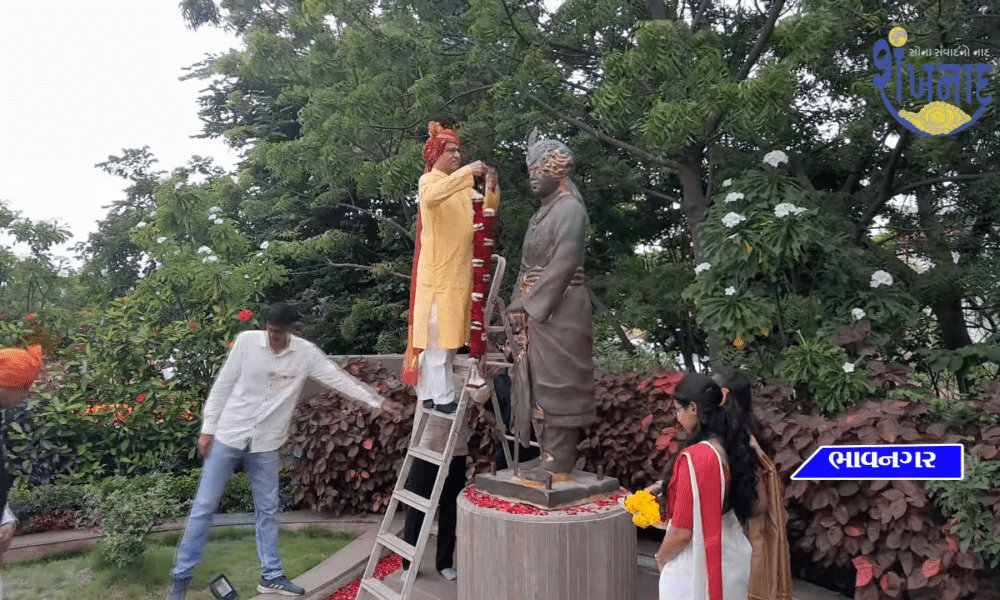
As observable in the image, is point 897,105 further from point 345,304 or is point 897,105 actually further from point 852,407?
point 345,304

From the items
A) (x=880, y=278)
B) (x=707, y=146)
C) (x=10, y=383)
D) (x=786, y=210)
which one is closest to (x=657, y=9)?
(x=707, y=146)

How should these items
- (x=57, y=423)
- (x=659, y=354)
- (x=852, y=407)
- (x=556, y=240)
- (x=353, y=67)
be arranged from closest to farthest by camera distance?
(x=556, y=240), (x=852, y=407), (x=57, y=423), (x=353, y=67), (x=659, y=354)

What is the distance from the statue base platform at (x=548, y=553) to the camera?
12.4 feet

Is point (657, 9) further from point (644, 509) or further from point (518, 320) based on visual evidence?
point (644, 509)

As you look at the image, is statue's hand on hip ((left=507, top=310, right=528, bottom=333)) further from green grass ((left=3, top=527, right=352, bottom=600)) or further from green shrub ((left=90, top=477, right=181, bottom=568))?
green shrub ((left=90, top=477, right=181, bottom=568))

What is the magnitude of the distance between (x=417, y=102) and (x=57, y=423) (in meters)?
4.38

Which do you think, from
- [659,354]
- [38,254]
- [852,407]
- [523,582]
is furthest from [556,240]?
[38,254]

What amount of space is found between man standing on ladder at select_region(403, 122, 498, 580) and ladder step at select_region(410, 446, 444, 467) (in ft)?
0.49

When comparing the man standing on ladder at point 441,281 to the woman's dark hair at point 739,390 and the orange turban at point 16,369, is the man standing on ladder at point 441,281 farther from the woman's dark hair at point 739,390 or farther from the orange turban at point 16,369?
the orange turban at point 16,369

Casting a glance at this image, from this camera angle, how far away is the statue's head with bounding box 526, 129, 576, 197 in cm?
422

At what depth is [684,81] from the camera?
590cm

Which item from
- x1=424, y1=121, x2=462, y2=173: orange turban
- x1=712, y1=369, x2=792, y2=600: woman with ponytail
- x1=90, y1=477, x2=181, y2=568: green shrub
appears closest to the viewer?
x1=712, y1=369, x2=792, y2=600: woman with ponytail

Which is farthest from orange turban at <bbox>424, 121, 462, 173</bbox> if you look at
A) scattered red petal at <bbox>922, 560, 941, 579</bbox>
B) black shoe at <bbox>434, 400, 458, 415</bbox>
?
scattered red petal at <bbox>922, 560, 941, 579</bbox>

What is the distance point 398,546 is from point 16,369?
87.8 inches
